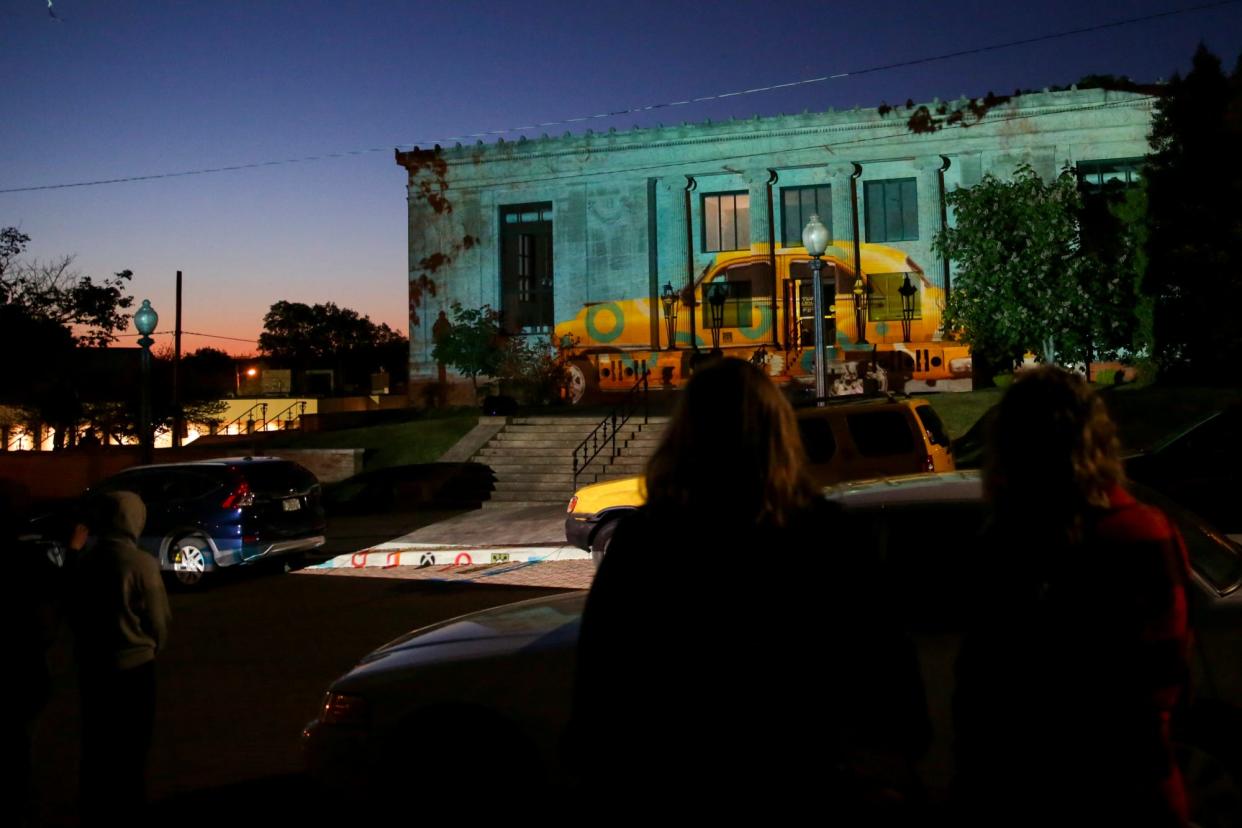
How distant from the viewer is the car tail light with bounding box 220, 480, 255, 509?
1357cm

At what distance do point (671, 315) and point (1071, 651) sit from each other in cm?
4127

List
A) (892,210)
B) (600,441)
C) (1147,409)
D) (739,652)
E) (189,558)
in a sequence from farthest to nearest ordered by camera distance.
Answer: (892,210) < (600,441) < (1147,409) < (189,558) < (739,652)

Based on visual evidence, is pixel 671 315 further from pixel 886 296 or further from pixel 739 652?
pixel 739 652

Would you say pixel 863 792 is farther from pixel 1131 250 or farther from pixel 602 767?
pixel 1131 250

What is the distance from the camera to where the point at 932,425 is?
515 inches

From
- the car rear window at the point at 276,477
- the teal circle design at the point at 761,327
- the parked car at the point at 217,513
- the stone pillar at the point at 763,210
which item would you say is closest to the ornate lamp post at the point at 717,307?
the teal circle design at the point at 761,327

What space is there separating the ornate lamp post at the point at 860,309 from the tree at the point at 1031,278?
9.55 metres

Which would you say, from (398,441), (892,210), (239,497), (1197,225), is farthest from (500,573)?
(892,210)

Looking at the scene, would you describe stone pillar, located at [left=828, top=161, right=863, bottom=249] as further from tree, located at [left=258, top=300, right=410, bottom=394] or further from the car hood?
tree, located at [left=258, top=300, right=410, bottom=394]

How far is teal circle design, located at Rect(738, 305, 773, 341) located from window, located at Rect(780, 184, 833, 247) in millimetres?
2782

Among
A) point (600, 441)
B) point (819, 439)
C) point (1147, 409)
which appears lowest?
point (819, 439)

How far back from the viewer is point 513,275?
157 feet

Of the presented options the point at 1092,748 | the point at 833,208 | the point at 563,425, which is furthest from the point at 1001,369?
the point at 1092,748

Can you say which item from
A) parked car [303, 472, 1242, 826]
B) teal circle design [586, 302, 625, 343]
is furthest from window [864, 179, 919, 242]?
parked car [303, 472, 1242, 826]
